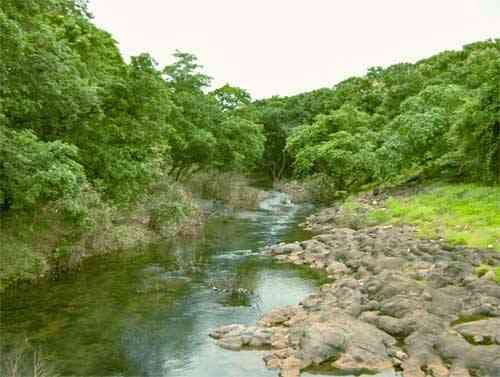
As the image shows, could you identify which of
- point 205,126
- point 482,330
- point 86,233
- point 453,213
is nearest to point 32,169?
point 86,233

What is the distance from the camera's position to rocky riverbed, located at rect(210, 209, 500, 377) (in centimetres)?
1292

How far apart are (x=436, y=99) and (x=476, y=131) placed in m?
8.39

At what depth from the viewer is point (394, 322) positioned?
587 inches

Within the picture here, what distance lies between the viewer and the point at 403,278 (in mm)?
18547

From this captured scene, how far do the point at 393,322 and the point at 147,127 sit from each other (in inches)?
578

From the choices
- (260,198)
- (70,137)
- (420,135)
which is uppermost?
(420,135)

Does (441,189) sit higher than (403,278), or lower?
higher

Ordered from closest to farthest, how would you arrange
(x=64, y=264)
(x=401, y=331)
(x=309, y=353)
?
1. (x=309, y=353)
2. (x=401, y=331)
3. (x=64, y=264)

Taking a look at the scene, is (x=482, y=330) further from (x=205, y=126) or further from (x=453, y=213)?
(x=205, y=126)

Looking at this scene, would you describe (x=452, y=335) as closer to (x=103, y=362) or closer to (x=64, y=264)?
(x=103, y=362)

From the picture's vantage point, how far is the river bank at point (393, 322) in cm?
1291

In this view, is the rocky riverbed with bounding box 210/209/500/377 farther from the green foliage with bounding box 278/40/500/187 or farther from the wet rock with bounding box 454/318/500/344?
the green foliage with bounding box 278/40/500/187

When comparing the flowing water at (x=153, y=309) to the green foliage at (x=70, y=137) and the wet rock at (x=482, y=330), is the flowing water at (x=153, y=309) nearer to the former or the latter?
the green foliage at (x=70, y=137)

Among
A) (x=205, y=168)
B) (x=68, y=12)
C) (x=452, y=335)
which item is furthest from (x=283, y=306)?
(x=205, y=168)
